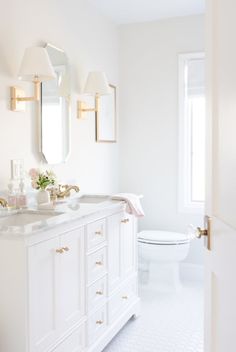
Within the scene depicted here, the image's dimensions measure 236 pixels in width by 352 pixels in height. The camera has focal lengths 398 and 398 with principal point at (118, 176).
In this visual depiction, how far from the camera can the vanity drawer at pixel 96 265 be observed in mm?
2236

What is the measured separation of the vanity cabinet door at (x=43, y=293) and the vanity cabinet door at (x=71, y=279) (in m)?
0.06

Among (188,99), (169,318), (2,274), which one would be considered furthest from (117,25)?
(2,274)

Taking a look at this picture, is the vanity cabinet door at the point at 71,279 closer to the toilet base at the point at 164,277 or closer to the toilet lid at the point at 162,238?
the toilet lid at the point at 162,238

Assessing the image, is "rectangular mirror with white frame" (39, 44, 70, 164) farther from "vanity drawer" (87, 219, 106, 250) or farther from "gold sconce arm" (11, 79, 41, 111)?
"vanity drawer" (87, 219, 106, 250)

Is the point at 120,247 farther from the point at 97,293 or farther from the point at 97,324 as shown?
the point at 97,324

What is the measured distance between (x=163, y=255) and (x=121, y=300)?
2.55 ft

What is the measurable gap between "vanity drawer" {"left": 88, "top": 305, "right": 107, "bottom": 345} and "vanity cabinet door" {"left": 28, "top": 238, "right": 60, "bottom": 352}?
42 centimetres

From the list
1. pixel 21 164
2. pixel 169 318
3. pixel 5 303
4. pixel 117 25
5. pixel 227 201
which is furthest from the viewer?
pixel 117 25

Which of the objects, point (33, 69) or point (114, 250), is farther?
point (114, 250)

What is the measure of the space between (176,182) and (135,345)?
5.80 feet

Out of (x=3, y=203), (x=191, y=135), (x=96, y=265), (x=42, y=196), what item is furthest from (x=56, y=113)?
(x=191, y=135)

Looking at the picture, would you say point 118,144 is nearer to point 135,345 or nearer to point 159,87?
point 159,87

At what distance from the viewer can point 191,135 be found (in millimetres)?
3891

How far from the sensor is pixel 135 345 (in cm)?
254
